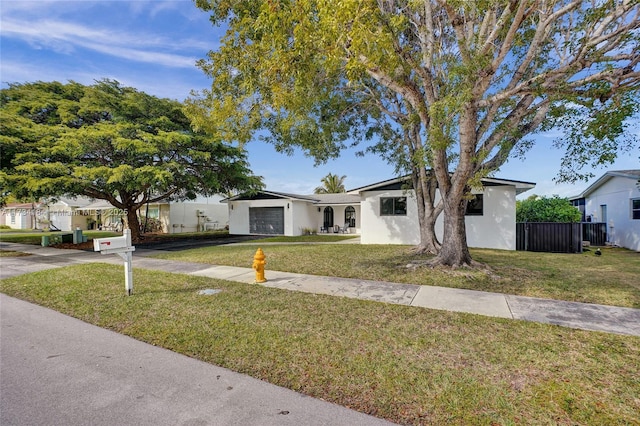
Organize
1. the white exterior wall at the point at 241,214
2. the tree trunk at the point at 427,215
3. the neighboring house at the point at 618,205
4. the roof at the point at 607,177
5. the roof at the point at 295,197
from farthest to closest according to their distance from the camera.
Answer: the white exterior wall at the point at 241,214 → the roof at the point at 295,197 → the roof at the point at 607,177 → the neighboring house at the point at 618,205 → the tree trunk at the point at 427,215

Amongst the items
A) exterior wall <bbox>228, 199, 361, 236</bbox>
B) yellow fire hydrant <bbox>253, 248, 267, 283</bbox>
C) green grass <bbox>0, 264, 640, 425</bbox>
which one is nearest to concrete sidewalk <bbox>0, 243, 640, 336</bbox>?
yellow fire hydrant <bbox>253, 248, 267, 283</bbox>

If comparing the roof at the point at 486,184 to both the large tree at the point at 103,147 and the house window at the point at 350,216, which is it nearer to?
the large tree at the point at 103,147

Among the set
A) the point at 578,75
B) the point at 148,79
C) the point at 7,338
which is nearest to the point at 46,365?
the point at 7,338

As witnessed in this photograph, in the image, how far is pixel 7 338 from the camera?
13.2 ft

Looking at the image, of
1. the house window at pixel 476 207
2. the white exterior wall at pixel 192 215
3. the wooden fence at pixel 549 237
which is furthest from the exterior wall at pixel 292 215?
the wooden fence at pixel 549 237

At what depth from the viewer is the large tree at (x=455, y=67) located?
216 inches

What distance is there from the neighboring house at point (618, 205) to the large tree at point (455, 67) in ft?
29.9

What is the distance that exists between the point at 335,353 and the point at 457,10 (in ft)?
22.9

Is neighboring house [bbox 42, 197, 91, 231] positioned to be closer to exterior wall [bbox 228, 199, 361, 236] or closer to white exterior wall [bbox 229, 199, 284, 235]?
white exterior wall [bbox 229, 199, 284, 235]

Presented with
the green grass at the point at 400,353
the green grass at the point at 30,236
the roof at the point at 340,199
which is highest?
the roof at the point at 340,199

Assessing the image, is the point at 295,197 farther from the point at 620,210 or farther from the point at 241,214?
the point at 620,210

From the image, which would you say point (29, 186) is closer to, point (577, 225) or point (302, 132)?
point (302, 132)

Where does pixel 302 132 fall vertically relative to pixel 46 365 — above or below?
above

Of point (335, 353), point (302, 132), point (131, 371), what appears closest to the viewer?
point (131, 371)
